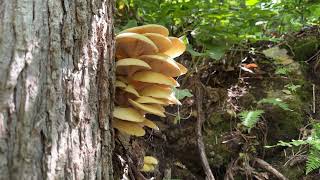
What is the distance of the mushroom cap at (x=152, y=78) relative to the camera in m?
2.14

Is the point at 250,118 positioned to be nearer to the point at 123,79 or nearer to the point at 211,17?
the point at 211,17

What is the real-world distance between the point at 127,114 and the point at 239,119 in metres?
2.24

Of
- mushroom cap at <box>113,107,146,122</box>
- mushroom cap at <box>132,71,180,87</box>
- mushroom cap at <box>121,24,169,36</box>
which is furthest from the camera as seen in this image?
mushroom cap at <box>121,24,169,36</box>

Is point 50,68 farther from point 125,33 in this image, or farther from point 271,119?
point 271,119

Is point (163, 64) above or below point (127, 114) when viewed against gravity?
above

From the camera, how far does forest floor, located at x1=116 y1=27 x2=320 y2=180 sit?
144 inches

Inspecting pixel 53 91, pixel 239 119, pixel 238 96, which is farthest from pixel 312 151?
pixel 53 91

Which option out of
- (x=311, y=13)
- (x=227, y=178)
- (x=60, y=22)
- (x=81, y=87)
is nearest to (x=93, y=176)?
(x=81, y=87)

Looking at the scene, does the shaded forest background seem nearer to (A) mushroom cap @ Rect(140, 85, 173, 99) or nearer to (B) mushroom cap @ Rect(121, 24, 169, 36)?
(A) mushroom cap @ Rect(140, 85, 173, 99)

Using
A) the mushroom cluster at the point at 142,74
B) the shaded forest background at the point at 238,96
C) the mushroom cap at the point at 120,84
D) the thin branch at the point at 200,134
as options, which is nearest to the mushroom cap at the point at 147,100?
the mushroom cluster at the point at 142,74

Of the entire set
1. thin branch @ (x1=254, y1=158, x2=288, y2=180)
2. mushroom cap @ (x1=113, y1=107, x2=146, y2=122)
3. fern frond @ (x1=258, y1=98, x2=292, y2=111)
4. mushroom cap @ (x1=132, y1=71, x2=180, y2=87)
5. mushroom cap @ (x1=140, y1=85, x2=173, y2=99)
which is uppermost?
mushroom cap @ (x1=132, y1=71, x2=180, y2=87)

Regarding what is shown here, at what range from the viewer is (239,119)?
4047 millimetres

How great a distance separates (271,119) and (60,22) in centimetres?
295

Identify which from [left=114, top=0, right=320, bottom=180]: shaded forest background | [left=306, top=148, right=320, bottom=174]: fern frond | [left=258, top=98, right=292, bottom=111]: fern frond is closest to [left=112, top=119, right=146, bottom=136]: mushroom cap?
[left=114, top=0, right=320, bottom=180]: shaded forest background
